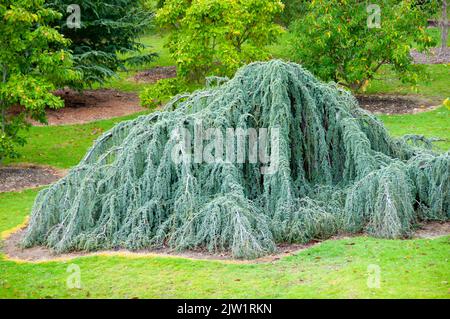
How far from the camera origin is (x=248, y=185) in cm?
1188

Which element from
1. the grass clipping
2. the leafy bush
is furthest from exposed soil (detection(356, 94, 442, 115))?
the grass clipping

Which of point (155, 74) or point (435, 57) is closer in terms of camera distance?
point (155, 74)

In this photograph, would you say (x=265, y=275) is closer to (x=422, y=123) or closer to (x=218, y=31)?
(x=218, y=31)

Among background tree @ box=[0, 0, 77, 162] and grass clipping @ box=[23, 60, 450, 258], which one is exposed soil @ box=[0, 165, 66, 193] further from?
grass clipping @ box=[23, 60, 450, 258]

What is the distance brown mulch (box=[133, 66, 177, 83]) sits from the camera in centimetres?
2670

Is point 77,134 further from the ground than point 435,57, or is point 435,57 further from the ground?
point 435,57

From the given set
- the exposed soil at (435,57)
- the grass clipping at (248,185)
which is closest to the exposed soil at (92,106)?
the grass clipping at (248,185)

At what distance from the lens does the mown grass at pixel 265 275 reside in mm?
9062

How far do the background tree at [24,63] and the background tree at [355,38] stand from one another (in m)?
7.78

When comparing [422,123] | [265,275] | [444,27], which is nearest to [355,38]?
[422,123]

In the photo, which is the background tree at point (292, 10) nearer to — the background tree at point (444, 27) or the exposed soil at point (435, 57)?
the exposed soil at point (435, 57)

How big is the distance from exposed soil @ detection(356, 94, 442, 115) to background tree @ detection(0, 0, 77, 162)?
9.36 meters

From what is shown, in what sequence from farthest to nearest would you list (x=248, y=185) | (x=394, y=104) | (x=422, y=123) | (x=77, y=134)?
(x=394, y=104)
(x=77, y=134)
(x=422, y=123)
(x=248, y=185)

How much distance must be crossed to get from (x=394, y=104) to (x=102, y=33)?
873 centimetres
